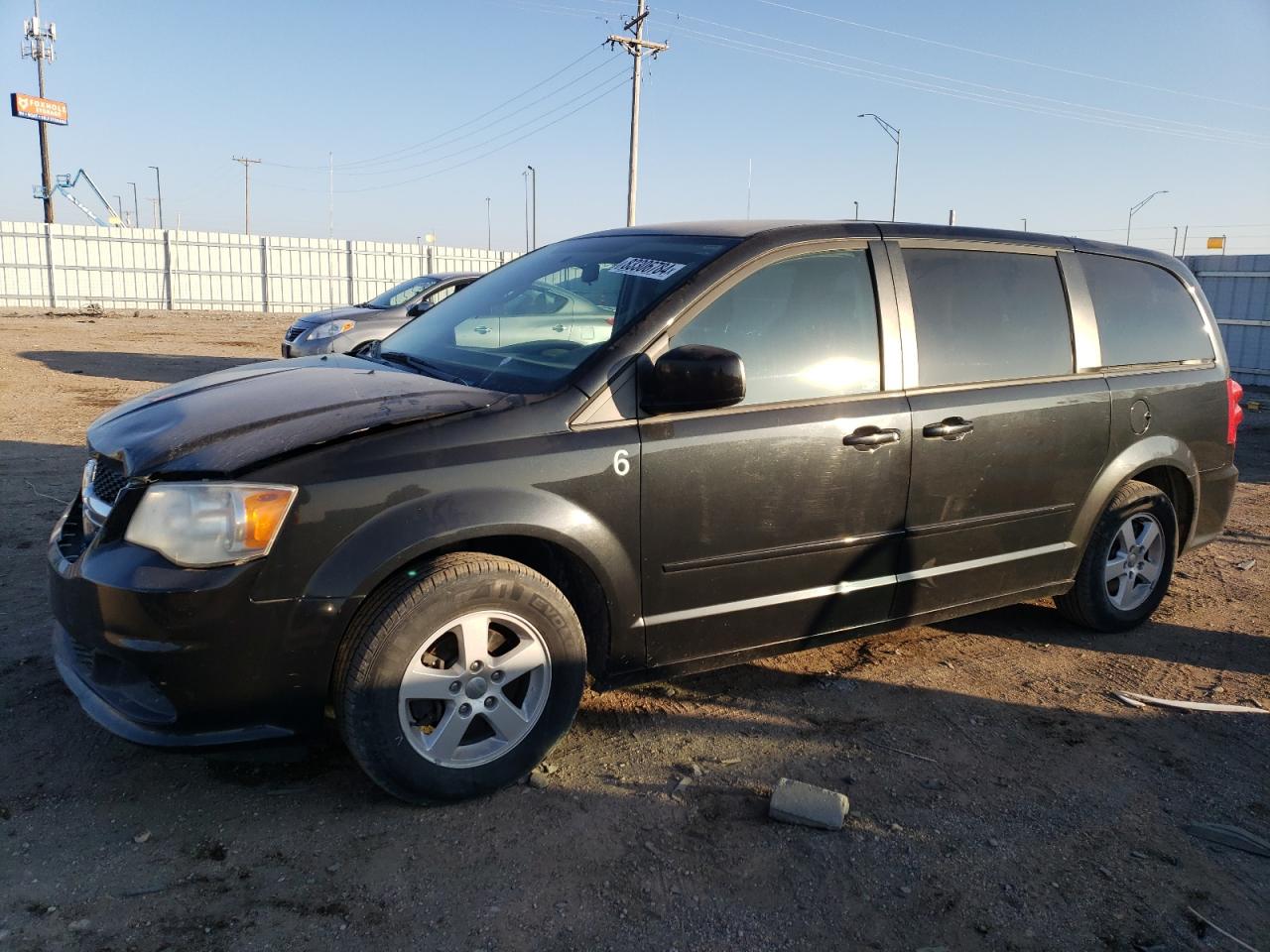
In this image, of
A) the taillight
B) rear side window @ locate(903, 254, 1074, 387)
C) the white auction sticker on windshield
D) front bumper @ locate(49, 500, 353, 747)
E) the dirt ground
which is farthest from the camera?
the taillight

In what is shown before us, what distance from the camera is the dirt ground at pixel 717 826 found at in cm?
253

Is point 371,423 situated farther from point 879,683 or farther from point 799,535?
point 879,683

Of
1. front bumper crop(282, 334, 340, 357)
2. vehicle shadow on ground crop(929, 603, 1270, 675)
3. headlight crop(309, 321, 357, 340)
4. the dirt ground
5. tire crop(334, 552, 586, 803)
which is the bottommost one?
the dirt ground

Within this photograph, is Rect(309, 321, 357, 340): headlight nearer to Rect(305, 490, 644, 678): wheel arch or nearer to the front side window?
the front side window

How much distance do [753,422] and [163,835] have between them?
7.35 ft

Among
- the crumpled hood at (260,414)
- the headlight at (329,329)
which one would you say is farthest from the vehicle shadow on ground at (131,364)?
the crumpled hood at (260,414)

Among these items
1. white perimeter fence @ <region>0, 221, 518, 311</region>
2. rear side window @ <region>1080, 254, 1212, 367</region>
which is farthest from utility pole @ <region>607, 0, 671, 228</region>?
rear side window @ <region>1080, 254, 1212, 367</region>

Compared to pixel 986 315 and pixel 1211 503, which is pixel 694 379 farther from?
pixel 1211 503

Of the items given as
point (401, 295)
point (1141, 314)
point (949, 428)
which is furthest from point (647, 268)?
point (401, 295)

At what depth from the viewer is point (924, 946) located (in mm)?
2486

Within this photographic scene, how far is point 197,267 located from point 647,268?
108ft

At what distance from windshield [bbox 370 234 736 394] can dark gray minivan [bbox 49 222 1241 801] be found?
2cm

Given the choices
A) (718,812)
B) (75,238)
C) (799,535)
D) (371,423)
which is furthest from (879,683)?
(75,238)

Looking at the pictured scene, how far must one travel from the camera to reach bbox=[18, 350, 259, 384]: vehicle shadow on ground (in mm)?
14000
